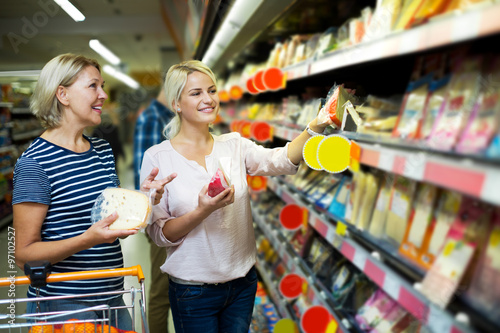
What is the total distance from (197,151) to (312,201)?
83 cm

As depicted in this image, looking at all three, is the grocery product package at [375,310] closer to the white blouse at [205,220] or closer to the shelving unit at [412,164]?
the shelving unit at [412,164]

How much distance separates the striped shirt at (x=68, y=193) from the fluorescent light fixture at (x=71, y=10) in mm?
599

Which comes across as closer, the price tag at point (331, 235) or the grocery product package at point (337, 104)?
the grocery product package at point (337, 104)

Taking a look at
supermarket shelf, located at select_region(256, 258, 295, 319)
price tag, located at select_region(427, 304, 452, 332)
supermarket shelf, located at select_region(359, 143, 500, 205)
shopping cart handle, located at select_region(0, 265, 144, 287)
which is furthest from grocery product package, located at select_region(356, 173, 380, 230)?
supermarket shelf, located at select_region(256, 258, 295, 319)

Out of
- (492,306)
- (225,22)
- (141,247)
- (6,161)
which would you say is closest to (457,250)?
(492,306)

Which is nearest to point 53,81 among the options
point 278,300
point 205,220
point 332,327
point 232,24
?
point 205,220

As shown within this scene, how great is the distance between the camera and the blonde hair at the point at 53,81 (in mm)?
1466

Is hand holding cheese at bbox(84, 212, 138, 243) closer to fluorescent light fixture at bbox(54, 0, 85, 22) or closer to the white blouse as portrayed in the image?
the white blouse

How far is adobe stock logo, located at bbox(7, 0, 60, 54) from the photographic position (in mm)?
1791

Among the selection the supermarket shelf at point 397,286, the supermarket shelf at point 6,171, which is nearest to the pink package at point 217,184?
the supermarket shelf at point 397,286

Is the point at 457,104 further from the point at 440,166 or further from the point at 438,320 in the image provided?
the point at 438,320

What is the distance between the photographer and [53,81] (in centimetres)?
147

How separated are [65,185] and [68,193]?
32mm

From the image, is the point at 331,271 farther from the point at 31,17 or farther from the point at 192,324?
the point at 31,17
